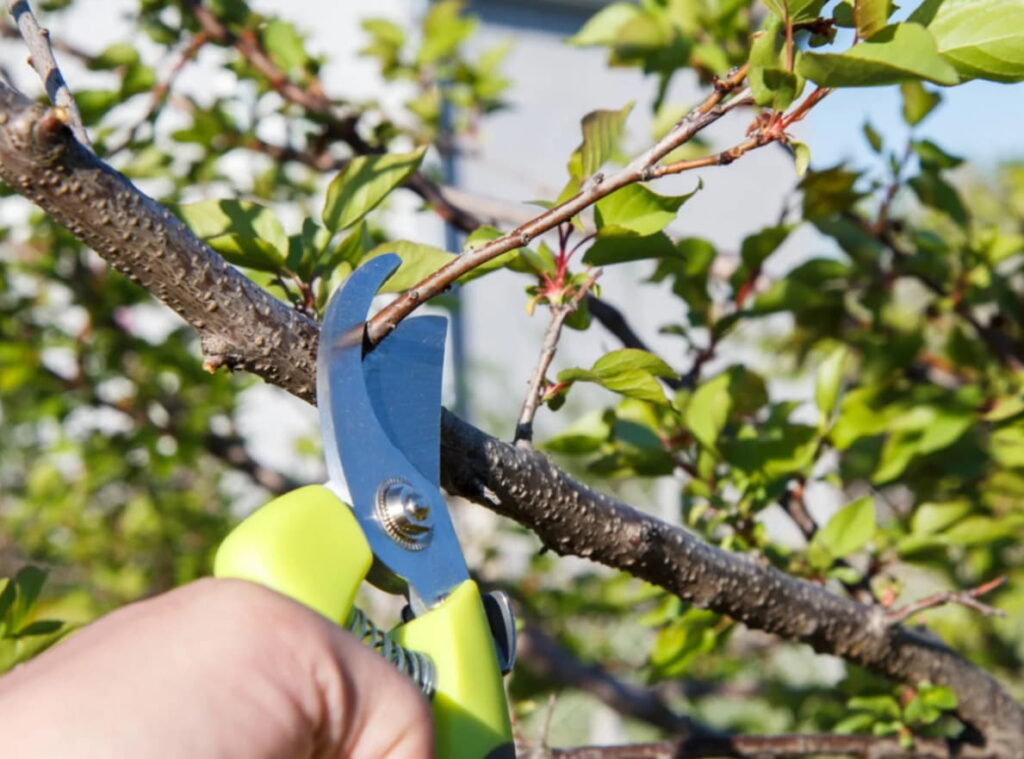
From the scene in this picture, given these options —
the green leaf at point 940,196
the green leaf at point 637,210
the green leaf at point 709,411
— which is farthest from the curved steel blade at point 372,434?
the green leaf at point 940,196

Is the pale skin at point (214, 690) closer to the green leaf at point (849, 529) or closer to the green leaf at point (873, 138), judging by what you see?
the green leaf at point (849, 529)

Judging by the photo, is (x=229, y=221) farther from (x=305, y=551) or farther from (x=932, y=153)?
(x=932, y=153)

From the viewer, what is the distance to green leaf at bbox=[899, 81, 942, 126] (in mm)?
1420

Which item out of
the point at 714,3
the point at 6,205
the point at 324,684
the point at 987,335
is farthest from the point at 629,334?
the point at 6,205

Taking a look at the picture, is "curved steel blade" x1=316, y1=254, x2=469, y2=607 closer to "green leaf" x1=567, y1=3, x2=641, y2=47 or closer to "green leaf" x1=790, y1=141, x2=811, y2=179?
"green leaf" x1=790, y1=141, x2=811, y2=179

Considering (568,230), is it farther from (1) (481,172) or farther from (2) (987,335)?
(1) (481,172)

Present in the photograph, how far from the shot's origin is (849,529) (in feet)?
3.81

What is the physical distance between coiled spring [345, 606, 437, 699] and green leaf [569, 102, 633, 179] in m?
0.38

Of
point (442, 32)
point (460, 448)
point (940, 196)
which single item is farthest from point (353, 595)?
point (442, 32)

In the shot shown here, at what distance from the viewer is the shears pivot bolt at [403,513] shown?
68 centimetres

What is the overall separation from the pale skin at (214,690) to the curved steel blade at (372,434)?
0.41 ft

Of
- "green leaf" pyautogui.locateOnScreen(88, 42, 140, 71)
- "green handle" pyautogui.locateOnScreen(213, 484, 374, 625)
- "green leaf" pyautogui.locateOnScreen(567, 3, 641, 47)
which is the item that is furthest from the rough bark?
"green leaf" pyautogui.locateOnScreen(88, 42, 140, 71)

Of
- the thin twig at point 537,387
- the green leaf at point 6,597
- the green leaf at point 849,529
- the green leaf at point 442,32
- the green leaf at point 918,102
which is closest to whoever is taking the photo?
the thin twig at point 537,387

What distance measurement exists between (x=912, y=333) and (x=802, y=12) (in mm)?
990
